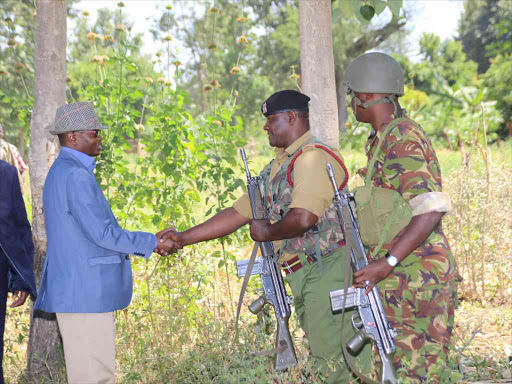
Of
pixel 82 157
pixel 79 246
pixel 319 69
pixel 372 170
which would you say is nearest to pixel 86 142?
pixel 82 157

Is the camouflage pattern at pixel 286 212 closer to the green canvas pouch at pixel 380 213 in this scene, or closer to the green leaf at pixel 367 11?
the green canvas pouch at pixel 380 213

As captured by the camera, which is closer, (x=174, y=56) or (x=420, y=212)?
(x=420, y=212)

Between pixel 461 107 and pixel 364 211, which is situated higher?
pixel 461 107

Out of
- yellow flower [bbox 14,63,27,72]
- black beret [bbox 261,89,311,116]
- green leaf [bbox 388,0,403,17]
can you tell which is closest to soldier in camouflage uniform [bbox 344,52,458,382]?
black beret [bbox 261,89,311,116]

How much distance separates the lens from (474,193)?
19.6 ft

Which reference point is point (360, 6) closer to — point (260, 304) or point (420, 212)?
point (420, 212)

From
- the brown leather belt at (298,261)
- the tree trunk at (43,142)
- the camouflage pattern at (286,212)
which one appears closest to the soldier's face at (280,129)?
the camouflage pattern at (286,212)

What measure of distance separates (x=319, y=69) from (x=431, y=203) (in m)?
1.95

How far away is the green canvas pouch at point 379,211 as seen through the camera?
307cm

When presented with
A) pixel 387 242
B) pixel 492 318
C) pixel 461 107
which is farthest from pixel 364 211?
pixel 461 107

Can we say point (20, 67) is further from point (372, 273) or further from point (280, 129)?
point (372, 273)

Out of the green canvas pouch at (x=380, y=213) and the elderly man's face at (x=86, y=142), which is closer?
the green canvas pouch at (x=380, y=213)

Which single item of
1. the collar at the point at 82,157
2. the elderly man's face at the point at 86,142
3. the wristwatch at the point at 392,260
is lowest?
the wristwatch at the point at 392,260

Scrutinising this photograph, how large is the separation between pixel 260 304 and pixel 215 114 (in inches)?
68.5
